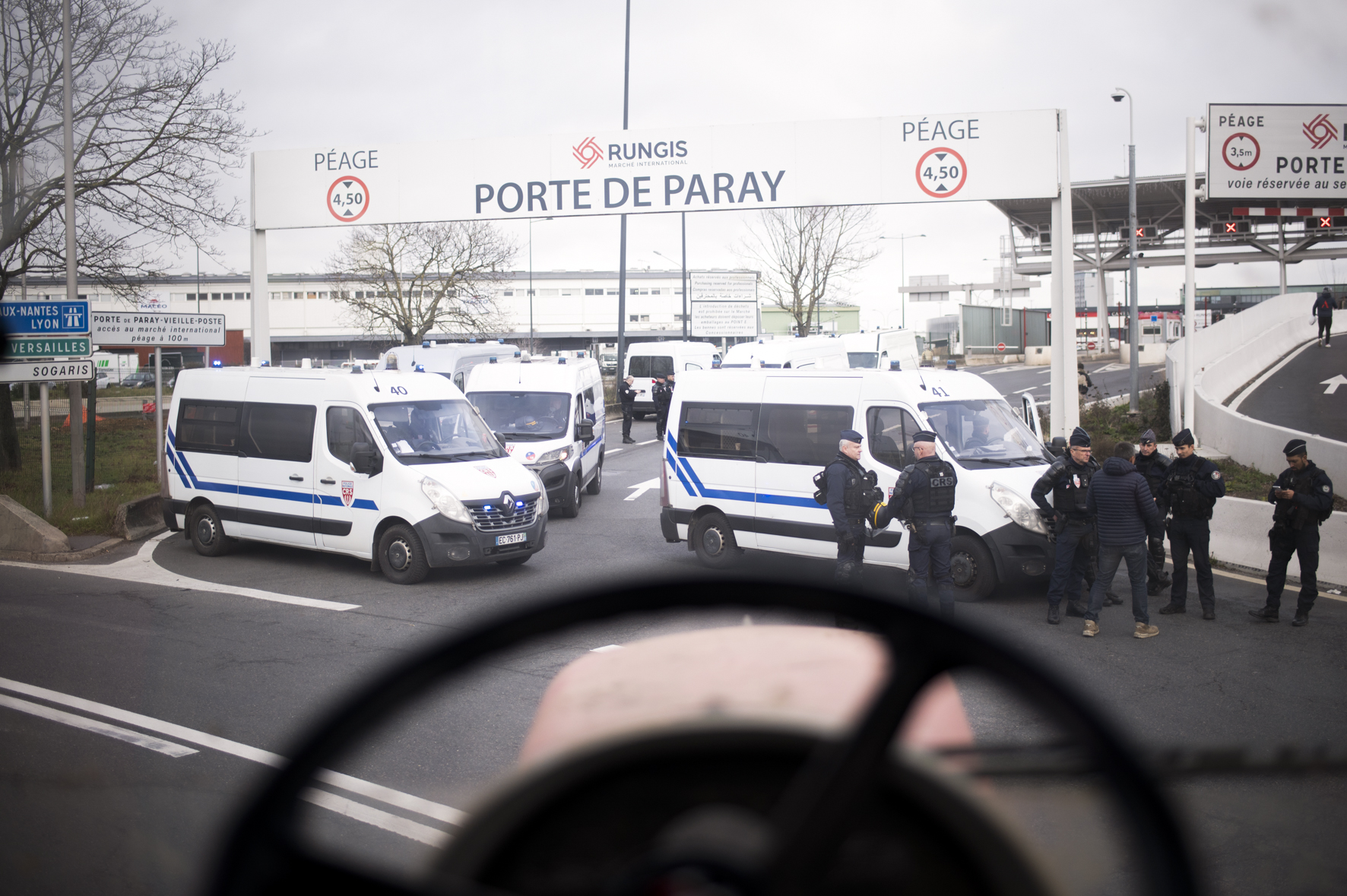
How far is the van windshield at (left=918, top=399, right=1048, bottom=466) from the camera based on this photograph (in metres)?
10.4

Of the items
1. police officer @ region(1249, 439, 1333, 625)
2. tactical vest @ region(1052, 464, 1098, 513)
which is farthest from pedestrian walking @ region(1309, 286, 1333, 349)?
tactical vest @ region(1052, 464, 1098, 513)

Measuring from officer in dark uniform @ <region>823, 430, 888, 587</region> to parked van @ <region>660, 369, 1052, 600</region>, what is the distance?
70cm

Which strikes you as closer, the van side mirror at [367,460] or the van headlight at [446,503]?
the van headlight at [446,503]

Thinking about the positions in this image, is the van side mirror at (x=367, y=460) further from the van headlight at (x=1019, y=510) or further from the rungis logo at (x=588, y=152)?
the rungis logo at (x=588, y=152)

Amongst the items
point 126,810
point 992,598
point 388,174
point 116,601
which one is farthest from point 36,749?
point 388,174

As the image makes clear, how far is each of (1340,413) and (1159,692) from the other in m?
17.7

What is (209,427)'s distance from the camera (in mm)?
12406

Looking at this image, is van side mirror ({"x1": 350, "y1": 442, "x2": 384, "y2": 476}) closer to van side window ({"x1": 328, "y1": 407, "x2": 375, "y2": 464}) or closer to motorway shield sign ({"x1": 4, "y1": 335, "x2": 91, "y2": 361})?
van side window ({"x1": 328, "y1": 407, "x2": 375, "y2": 464})

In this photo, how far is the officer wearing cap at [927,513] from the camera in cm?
882

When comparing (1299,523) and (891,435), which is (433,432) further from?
(1299,523)

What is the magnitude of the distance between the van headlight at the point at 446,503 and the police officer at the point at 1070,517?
19.4 feet

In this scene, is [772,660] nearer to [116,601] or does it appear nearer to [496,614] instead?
[496,614]

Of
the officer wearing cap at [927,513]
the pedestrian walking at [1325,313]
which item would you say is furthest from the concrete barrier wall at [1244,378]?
the officer wearing cap at [927,513]

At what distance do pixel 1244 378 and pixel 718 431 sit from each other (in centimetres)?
2374
